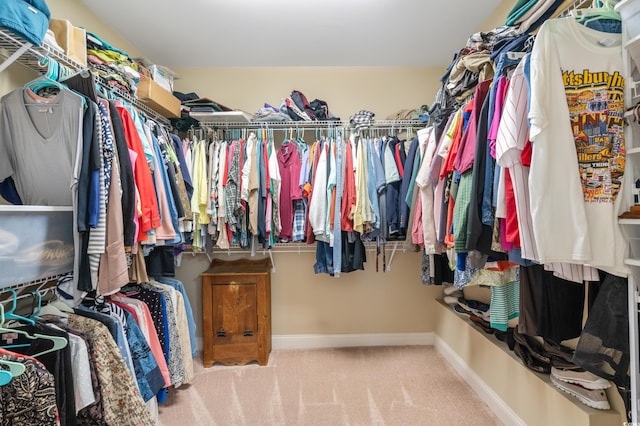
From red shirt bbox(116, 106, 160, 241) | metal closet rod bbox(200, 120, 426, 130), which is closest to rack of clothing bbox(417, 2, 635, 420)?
metal closet rod bbox(200, 120, 426, 130)

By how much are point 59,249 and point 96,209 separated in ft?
0.73

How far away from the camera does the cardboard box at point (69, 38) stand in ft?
4.68

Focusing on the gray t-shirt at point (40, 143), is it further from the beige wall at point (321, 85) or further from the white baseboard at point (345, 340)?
the white baseboard at point (345, 340)

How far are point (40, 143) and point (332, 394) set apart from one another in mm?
2095

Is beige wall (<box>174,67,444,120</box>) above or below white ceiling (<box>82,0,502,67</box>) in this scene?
below

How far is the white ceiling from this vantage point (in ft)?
6.45

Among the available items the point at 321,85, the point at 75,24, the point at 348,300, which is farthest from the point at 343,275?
the point at 75,24

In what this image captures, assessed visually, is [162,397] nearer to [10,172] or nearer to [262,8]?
[10,172]

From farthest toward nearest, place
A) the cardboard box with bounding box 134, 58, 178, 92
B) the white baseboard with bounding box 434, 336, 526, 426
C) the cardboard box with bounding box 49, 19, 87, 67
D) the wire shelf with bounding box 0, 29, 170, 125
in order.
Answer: the cardboard box with bounding box 134, 58, 178, 92, the white baseboard with bounding box 434, 336, 526, 426, the cardboard box with bounding box 49, 19, 87, 67, the wire shelf with bounding box 0, 29, 170, 125

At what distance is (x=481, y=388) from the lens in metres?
1.94

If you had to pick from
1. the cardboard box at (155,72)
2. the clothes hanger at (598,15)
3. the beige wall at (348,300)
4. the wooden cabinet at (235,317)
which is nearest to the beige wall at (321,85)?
the cardboard box at (155,72)

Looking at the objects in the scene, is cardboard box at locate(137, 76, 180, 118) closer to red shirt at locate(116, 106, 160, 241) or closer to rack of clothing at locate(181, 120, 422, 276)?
rack of clothing at locate(181, 120, 422, 276)

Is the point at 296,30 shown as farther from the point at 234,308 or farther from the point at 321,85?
the point at 234,308

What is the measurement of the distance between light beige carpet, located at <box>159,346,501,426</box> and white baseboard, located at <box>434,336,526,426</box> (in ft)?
0.13
